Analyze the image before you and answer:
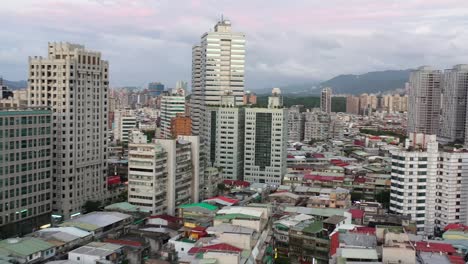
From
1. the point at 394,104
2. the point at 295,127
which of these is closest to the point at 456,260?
the point at 295,127

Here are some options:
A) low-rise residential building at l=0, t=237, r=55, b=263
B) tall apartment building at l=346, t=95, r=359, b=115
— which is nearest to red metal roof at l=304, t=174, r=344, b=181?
low-rise residential building at l=0, t=237, r=55, b=263

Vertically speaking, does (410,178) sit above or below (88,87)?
below

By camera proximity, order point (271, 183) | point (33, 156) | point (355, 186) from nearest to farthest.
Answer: point (33, 156) → point (355, 186) → point (271, 183)

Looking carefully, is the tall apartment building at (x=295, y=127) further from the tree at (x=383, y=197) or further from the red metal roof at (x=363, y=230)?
the red metal roof at (x=363, y=230)

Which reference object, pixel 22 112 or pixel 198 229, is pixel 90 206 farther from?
pixel 198 229

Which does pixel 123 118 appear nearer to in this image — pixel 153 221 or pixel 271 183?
pixel 271 183

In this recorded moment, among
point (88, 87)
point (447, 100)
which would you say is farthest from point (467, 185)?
point (447, 100)
